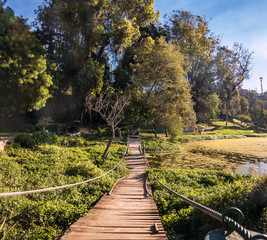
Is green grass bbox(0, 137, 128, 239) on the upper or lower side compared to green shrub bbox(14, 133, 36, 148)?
lower

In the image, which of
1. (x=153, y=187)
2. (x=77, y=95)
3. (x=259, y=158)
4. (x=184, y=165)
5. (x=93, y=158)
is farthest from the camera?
(x=77, y=95)

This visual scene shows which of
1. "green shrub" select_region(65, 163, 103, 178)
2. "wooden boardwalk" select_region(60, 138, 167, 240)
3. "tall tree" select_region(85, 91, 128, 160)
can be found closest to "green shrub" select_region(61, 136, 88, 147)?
"tall tree" select_region(85, 91, 128, 160)

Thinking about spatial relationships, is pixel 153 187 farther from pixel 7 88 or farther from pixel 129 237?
pixel 7 88

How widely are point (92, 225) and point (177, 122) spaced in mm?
16853

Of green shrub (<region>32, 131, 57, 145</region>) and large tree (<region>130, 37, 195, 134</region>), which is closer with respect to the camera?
green shrub (<region>32, 131, 57, 145</region>)

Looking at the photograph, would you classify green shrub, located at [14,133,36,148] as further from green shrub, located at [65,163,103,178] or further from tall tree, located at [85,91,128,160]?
green shrub, located at [65,163,103,178]

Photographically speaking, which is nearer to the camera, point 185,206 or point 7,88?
point 185,206

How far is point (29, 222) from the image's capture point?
431 centimetres

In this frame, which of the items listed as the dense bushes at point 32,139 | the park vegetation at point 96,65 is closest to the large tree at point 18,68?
the park vegetation at point 96,65

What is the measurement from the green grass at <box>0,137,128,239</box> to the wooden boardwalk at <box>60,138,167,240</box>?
58cm

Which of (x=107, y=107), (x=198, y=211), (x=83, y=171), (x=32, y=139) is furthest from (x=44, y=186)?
(x=107, y=107)

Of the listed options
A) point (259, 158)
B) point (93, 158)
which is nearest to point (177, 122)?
point (259, 158)

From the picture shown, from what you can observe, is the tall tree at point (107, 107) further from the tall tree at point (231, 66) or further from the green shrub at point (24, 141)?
the tall tree at point (231, 66)

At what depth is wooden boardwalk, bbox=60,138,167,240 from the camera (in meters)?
3.38
